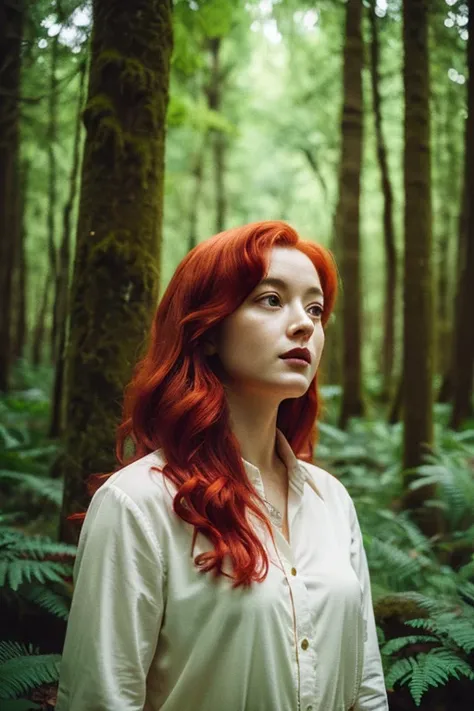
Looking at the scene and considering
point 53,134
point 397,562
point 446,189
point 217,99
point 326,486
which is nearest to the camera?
point 326,486

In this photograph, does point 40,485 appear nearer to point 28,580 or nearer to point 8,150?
point 28,580

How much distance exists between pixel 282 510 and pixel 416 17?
5151mm

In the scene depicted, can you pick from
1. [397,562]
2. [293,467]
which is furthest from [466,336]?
[293,467]

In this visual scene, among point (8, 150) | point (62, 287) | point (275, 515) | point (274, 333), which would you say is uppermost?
point (8, 150)

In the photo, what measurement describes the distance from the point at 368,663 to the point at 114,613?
3.54ft

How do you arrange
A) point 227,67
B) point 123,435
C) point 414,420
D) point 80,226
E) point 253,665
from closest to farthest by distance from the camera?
point 253,665 → point 123,435 → point 80,226 → point 414,420 → point 227,67

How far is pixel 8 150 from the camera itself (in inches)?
343

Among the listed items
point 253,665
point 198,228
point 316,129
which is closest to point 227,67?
point 316,129

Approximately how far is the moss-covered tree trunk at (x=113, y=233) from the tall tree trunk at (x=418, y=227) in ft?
10.0

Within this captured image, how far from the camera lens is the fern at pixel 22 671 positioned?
96.2 inches

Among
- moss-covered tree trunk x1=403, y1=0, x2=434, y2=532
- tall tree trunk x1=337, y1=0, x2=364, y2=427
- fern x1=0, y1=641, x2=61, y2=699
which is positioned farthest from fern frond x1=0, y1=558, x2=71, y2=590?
Result: tall tree trunk x1=337, y1=0, x2=364, y2=427

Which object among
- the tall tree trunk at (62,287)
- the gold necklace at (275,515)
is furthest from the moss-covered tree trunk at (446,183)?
the gold necklace at (275,515)

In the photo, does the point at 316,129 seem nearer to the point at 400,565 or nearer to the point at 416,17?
the point at 416,17

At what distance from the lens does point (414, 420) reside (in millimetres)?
5859
